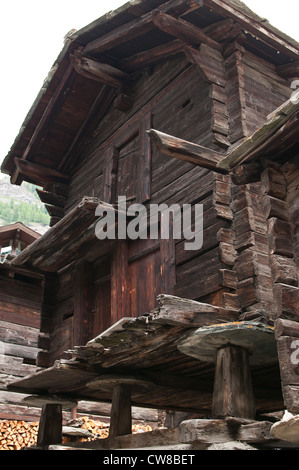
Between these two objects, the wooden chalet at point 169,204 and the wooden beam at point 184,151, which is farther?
the wooden beam at point 184,151

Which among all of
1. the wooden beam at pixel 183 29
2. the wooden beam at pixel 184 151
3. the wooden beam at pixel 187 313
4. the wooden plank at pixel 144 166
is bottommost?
the wooden beam at pixel 187 313

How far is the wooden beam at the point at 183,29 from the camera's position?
7508 millimetres

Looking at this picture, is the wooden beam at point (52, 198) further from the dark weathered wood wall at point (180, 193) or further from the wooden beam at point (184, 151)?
the wooden beam at point (184, 151)

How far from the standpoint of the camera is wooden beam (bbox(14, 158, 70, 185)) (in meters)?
11.2

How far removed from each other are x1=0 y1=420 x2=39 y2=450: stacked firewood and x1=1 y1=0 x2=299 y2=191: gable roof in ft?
17.0

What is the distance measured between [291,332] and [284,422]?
73 cm

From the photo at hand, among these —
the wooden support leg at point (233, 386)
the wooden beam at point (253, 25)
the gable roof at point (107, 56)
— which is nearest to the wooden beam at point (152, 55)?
the gable roof at point (107, 56)

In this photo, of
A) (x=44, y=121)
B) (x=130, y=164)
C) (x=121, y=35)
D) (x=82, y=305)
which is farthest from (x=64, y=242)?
(x=121, y=35)

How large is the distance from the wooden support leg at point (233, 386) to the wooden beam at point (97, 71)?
18.8ft

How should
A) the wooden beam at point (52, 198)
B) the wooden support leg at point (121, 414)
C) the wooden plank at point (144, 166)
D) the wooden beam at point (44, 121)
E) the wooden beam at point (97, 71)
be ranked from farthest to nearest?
the wooden beam at point (52, 198) < the wooden beam at point (44, 121) < the wooden beam at point (97, 71) < the wooden plank at point (144, 166) < the wooden support leg at point (121, 414)

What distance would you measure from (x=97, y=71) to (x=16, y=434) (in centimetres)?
752
